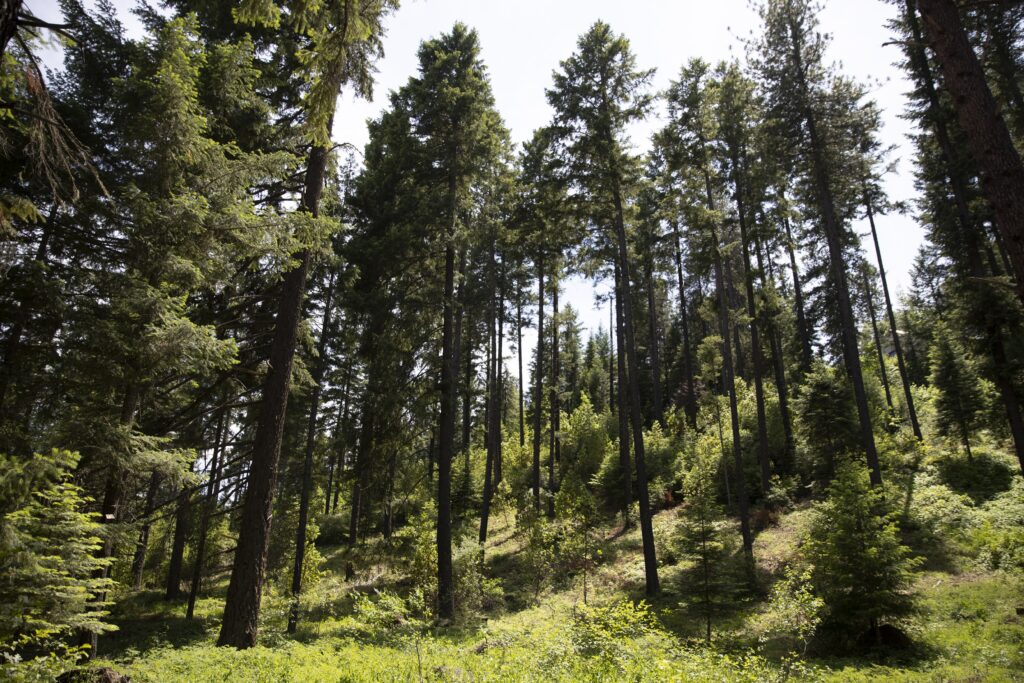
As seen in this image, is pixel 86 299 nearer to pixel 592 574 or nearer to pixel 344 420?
pixel 344 420

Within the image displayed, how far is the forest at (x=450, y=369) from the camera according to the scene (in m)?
6.95

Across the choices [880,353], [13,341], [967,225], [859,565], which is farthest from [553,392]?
[880,353]

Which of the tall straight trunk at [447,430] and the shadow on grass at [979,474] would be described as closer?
the tall straight trunk at [447,430]

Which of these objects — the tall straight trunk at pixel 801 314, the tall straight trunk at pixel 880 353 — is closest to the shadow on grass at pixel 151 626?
the tall straight trunk at pixel 801 314

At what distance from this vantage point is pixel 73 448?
23.3 ft

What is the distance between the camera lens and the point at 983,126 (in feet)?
17.3

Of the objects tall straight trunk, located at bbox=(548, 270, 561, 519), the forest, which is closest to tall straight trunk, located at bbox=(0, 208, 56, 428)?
the forest

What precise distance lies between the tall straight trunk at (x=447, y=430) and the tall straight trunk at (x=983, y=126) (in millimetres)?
11795

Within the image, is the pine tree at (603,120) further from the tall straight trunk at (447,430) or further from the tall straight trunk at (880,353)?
the tall straight trunk at (880,353)

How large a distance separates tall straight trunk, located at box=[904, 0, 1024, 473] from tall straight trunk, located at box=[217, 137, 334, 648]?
600 inches

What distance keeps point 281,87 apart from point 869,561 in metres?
15.4

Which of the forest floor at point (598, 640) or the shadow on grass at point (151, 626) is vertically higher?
the forest floor at point (598, 640)

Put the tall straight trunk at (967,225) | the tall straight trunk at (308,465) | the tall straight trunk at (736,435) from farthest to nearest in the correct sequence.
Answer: the tall straight trunk at (308,465) < the tall straight trunk at (736,435) < the tall straight trunk at (967,225)

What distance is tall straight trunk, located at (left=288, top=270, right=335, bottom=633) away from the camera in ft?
48.7
